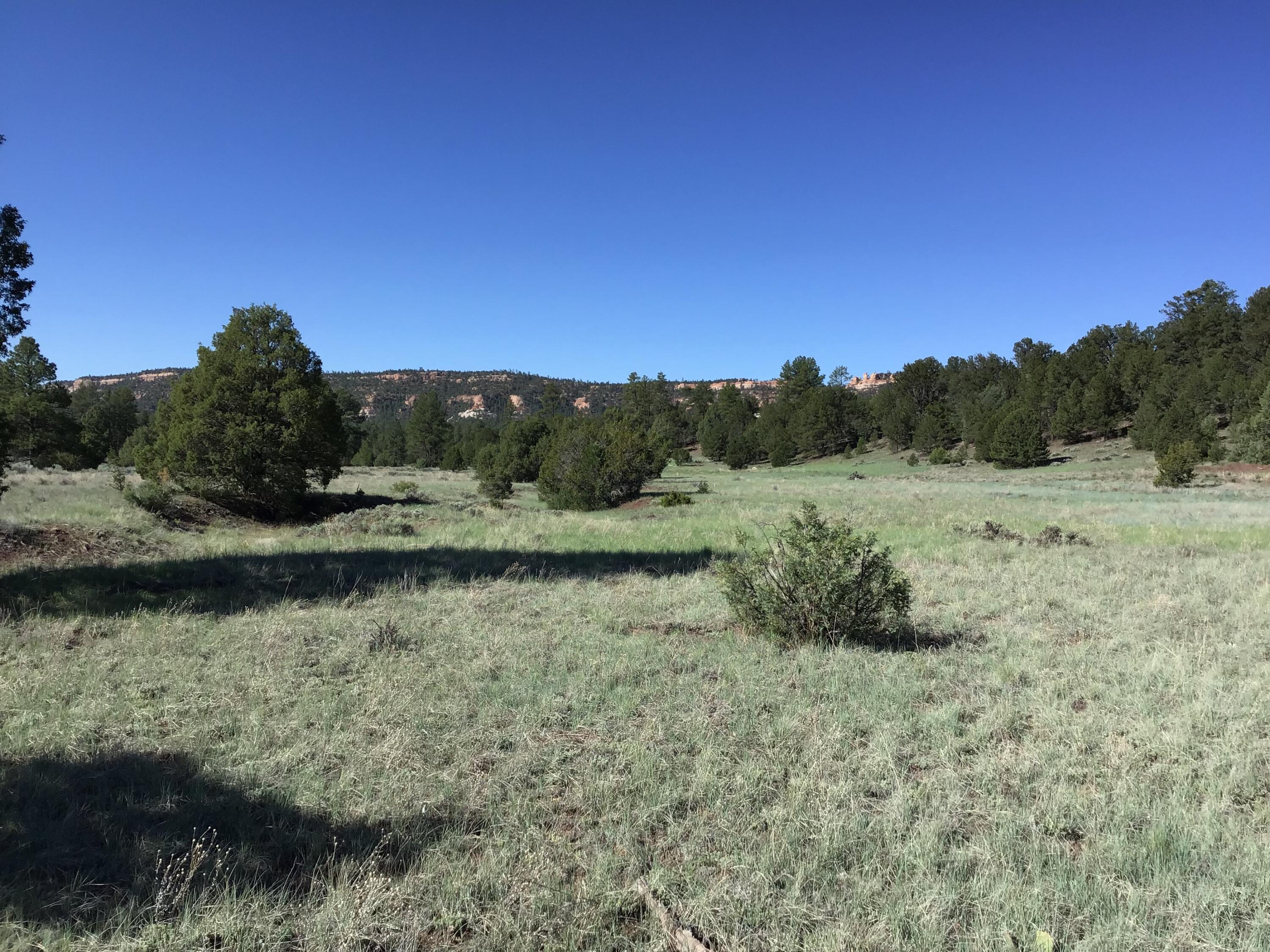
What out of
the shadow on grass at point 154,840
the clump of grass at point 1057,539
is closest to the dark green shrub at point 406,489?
the clump of grass at point 1057,539

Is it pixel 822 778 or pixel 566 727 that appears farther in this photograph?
pixel 566 727

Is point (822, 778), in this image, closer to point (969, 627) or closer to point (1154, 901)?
point (1154, 901)

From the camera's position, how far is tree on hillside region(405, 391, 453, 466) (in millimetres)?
81938

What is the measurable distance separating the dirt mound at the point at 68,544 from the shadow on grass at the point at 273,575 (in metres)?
1.21

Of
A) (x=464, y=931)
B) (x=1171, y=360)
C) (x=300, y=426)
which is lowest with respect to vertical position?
(x=464, y=931)

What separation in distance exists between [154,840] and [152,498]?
65.9ft

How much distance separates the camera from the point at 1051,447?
65938 millimetres

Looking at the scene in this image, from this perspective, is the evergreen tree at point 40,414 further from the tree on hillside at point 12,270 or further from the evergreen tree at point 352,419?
A: the tree on hillside at point 12,270

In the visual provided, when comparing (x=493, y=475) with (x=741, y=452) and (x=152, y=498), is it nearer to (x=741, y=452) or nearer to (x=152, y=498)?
(x=152, y=498)

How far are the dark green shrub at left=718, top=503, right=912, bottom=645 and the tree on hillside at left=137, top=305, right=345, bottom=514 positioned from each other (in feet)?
61.1

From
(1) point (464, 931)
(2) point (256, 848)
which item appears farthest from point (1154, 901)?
(2) point (256, 848)

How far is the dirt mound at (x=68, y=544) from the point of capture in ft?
38.9

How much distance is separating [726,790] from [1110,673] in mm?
4107

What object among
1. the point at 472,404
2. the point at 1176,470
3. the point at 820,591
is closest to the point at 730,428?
the point at 1176,470
